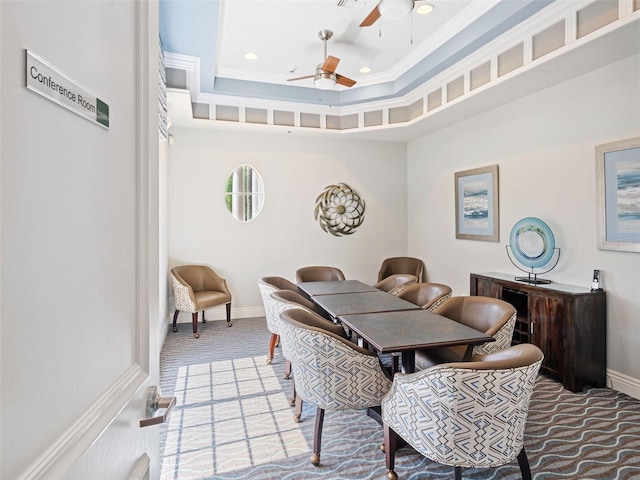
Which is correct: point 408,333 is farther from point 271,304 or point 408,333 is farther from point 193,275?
point 193,275

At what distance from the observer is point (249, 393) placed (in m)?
3.06

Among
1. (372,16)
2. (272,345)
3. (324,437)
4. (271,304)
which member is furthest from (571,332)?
(372,16)

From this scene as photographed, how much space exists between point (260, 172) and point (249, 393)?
3395 millimetres

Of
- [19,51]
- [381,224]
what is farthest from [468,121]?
[19,51]

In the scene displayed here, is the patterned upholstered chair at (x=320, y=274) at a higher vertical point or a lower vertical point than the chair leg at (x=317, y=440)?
higher

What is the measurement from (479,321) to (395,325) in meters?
0.79

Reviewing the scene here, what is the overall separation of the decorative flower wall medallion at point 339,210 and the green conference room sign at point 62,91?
5124 mm

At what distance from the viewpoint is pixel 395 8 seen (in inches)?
103

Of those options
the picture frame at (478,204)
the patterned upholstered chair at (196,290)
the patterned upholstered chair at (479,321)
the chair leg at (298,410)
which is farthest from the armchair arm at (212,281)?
the picture frame at (478,204)

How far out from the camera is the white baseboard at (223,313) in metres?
5.24

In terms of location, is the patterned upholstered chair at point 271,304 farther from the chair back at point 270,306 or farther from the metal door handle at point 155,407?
the metal door handle at point 155,407

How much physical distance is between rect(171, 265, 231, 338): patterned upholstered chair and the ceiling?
2406 mm

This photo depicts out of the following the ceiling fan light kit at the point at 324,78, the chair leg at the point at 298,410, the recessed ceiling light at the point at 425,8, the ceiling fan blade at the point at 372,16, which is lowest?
the chair leg at the point at 298,410

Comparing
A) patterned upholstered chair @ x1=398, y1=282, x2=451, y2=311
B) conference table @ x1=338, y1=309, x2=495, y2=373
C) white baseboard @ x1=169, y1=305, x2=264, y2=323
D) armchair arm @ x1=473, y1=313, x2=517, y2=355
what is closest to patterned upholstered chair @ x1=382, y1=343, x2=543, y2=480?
conference table @ x1=338, y1=309, x2=495, y2=373
